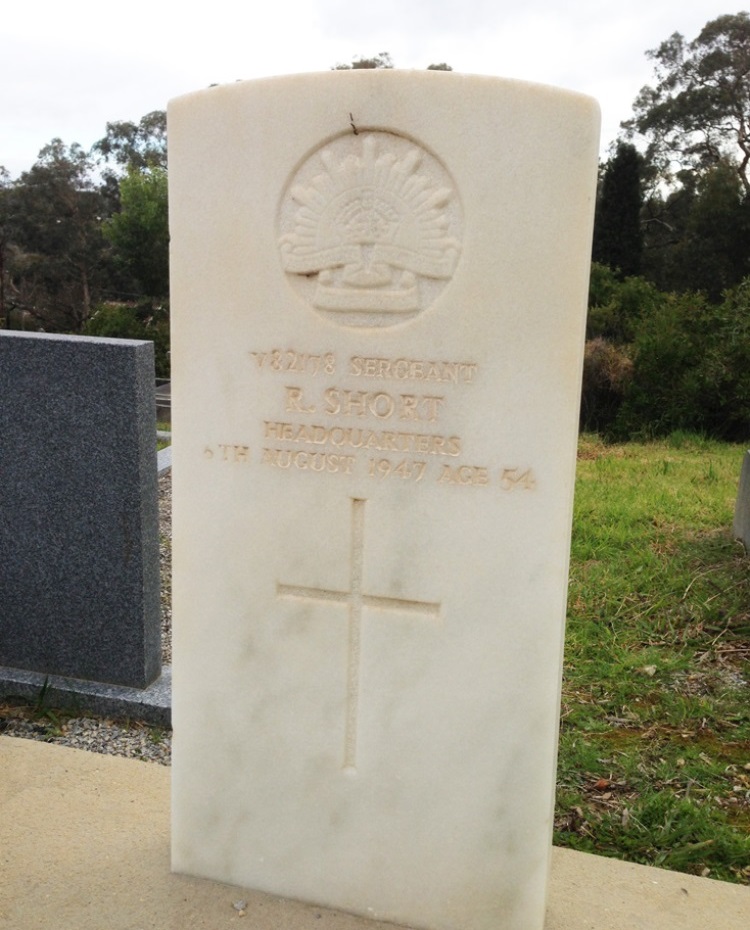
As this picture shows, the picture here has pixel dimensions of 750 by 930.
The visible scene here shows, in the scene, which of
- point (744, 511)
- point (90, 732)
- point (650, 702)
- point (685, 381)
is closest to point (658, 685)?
point (650, 702)

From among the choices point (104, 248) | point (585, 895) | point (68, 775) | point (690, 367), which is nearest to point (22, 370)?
point (68, 775)

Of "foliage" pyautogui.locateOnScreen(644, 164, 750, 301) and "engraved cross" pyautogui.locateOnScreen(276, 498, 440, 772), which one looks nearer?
"engraved cross" pyautogui.locateOnScreen(276, 498, 440, 772)

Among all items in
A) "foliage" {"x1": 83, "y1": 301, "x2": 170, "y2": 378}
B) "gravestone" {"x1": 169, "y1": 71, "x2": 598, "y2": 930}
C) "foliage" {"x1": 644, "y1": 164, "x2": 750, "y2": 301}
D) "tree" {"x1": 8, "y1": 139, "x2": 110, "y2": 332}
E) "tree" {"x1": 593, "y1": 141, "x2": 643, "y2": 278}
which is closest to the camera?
"gravestone" {"x1": 169, "y1": 71, "x2": 598, "y2": 930}

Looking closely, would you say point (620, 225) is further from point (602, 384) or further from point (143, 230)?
point (143, 230)

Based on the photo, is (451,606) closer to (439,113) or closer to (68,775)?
(439,113)

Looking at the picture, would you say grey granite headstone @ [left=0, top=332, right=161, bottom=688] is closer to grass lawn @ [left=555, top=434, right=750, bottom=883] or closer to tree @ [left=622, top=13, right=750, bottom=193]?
grass lawn @ [left=555, top=434, right=750, bottom=883]

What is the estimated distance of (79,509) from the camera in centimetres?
371

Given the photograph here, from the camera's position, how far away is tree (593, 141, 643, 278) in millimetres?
22141

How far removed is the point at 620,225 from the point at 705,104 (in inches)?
306

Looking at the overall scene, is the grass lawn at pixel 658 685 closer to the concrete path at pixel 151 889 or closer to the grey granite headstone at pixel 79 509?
the concrete path at pixel 151 889

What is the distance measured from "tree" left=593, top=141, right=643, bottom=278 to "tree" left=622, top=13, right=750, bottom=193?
219 inches

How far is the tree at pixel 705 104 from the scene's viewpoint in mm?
27031

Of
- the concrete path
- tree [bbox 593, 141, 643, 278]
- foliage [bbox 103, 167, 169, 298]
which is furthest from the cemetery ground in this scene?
foliage [bbox 103, 167, 169, 298]

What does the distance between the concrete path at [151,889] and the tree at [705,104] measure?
2720 centimetres
